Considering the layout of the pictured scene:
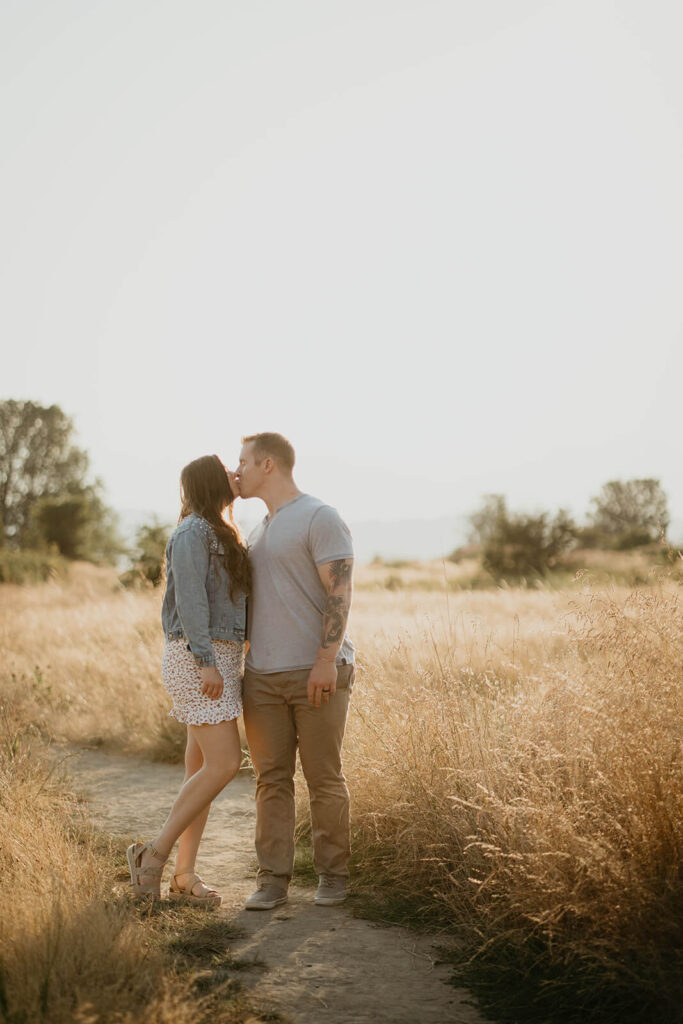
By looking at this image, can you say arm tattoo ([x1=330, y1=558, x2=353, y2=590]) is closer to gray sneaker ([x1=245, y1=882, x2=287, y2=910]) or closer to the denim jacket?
the denim jacket

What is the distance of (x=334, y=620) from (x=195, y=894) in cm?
155

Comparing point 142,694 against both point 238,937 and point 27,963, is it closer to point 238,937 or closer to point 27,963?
point 238,937

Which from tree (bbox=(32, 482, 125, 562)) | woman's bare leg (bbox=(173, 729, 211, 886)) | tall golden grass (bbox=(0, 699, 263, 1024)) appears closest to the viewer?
tall golden grass (bbox=(0, 699, 263, 1024))

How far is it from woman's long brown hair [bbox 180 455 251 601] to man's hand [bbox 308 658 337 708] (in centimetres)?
53

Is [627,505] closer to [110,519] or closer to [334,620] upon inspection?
[110,519]

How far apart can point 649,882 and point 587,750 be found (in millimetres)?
495

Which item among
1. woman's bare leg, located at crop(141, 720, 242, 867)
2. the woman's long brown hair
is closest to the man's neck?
the woman's long brown hair

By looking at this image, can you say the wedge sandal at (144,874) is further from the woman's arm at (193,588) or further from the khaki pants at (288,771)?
the woman's arm at (193,588)

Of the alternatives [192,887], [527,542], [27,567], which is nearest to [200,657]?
[192,887]

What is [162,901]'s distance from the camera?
15.0 feet

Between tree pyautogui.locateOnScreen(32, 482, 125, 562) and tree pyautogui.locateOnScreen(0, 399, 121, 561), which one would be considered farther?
tree pyautogui.locateOnScreen(0, 399, 121, 561)

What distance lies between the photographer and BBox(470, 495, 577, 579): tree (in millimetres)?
24516

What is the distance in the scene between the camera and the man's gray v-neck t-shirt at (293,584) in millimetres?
4652

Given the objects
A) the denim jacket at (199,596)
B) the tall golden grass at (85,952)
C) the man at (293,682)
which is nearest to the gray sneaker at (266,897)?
the man at (293,682)
